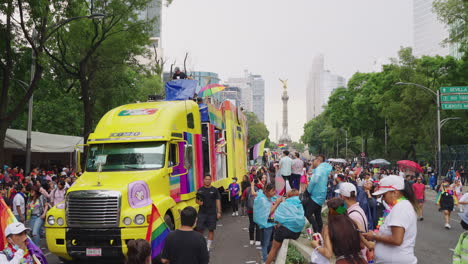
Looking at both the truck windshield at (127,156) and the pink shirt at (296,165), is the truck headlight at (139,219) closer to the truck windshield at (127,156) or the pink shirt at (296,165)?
the truck windshield at (127,156)

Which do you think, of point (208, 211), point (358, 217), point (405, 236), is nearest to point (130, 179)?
point (208, 211)

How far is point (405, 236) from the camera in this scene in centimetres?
491

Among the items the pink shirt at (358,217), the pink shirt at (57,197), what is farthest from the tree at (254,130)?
the pink shirt at (358,217)

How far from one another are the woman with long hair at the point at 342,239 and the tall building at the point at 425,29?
14775cm

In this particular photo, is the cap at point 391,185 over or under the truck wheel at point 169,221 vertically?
over

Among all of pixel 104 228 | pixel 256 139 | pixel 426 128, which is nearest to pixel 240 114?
pixel 104 228

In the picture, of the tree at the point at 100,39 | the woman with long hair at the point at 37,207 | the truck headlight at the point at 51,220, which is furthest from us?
the tree at the point at 100,39

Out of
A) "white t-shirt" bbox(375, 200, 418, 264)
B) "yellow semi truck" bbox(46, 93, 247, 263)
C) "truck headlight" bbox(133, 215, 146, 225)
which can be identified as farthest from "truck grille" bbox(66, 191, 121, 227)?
"white t-shirt" bbox(375, 200, 418, 264)

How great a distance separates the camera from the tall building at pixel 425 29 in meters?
142

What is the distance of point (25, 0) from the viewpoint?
1781 centimetres

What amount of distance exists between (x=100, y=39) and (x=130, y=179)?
1863cm

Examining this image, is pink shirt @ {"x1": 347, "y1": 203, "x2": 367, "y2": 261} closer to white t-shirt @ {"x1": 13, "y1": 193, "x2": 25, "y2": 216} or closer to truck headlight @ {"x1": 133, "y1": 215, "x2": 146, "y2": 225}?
truck headlight @ {"x1": 133, "y1": 215, "x2": 146, "y2": 225}

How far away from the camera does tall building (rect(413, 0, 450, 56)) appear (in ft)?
467

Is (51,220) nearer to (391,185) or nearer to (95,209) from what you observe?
(95,209)
